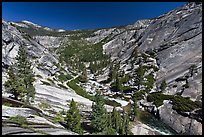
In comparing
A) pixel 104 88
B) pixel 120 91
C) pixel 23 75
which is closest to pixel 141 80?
pixel 120 91

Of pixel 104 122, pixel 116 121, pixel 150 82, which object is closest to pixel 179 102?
pixel 116 121

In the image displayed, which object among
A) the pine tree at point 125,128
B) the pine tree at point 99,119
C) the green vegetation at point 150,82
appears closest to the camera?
the pine tree at point 99,119

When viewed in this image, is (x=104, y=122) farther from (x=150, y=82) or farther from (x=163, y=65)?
(x=163, y=65)

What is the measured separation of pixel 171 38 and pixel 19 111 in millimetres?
147405

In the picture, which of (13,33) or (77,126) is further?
(13,33)

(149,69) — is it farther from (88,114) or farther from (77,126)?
(77,126)

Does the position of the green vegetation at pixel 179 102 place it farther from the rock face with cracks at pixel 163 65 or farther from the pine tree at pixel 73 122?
the pine tree at pixel 73 122

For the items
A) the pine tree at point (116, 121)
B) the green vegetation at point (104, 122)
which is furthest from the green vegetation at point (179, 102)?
the pine tree at point (116, 121)

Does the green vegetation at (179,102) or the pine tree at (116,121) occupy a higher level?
the green vegetation at (179,102)

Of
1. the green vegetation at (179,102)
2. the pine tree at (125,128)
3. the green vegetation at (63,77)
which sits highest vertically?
the green vegetation at (63,77)

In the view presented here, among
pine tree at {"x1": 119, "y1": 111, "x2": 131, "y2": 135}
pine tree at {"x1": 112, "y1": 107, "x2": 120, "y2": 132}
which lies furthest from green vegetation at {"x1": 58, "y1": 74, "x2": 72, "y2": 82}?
pine tree at {"x1": 119, "y1": 111, "x2": 131, "y2": 135}

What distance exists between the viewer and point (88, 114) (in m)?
73.1

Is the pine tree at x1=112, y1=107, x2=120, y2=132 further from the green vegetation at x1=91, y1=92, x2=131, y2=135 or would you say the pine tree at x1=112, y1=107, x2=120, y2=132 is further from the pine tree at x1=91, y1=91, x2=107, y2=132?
the pine tree at x1=91, y1=91, x2=107, y2=132

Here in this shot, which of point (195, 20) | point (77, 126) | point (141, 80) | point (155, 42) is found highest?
point (195, 20)
